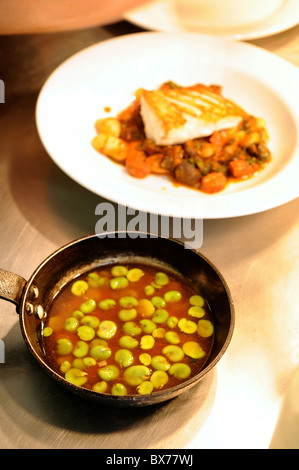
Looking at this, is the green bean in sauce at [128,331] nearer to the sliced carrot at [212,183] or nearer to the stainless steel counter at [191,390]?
the stainless steel counter at [191,390]

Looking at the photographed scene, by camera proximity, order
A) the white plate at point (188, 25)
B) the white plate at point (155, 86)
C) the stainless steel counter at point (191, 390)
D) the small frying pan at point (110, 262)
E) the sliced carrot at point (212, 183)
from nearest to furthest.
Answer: the small frying pan at point (110, 262) → the stainless steel counter at point (191, 390) → the white plate at point (155, 86) → the sliced carrot at point (212, 183) → the white plate at point (188, 25)

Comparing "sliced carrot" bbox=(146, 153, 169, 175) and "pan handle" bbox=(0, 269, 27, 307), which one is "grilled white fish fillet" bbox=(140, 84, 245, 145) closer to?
"sliced carrot" bbox=(146, 153, 169, 175)

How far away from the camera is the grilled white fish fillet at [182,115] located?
5.96ft

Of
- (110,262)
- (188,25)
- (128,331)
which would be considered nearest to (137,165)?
(110,262)

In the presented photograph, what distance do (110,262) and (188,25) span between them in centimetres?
139

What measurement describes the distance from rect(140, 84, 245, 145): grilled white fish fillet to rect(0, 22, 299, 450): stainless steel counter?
0.34 metres

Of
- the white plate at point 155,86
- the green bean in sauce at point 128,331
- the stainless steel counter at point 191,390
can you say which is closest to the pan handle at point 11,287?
the green bean in sauce at point 128,331

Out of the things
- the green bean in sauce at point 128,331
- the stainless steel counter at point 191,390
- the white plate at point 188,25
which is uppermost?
the white plate at point 188,25

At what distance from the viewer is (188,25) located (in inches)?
92.1

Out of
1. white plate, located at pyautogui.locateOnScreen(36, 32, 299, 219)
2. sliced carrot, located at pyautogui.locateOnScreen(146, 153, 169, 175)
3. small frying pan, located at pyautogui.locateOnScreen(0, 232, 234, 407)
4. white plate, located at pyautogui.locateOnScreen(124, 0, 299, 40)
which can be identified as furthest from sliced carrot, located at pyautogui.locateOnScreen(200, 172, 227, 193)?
white plate, located at pyautogui.locateOnScreen(124, 0, 299, 40)

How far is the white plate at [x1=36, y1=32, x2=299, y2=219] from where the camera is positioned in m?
1.55

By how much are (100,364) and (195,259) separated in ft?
1.12

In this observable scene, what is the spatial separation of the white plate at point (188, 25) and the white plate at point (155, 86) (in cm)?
12

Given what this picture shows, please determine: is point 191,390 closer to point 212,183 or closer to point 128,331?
point 128,331
